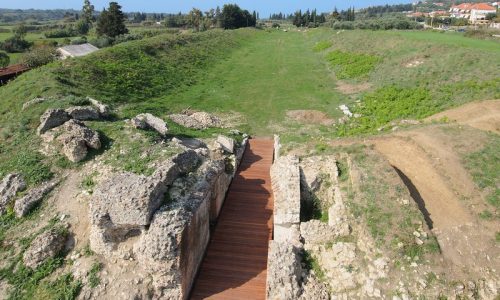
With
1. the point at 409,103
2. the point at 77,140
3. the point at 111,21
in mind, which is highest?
the point at 111,21

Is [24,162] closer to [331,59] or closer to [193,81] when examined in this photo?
[193,81]

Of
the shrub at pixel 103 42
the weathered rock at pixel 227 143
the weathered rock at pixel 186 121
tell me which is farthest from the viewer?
the shrub at pixel 103 42

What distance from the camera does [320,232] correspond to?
1328 centimetres

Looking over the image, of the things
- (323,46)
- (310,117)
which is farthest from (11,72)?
(323,46)

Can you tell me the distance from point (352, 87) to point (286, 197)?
24301 mm

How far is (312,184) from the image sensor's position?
51.4 feet

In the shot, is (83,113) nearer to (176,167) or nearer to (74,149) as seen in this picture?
(74,149)

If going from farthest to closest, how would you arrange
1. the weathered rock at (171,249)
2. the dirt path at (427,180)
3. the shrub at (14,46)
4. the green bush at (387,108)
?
the shrub at (14,46) < the green bush at (387,108) < the dirt path at (427,180) < the weathered rock at (171,249)

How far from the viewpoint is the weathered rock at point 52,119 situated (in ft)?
55.5

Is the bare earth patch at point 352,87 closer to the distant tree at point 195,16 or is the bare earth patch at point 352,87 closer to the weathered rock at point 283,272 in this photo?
the weathered rock at point 283,272

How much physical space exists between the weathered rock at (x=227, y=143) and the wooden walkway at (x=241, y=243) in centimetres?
115

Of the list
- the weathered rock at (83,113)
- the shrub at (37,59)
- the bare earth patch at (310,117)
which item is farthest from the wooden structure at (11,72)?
the bare earth patch at (310,117)

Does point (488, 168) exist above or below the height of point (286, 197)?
above

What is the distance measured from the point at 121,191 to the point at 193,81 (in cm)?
2724
